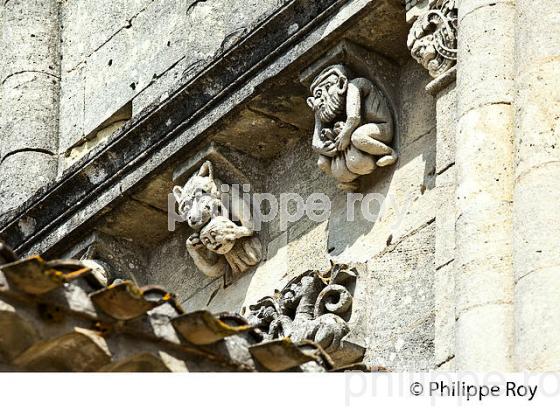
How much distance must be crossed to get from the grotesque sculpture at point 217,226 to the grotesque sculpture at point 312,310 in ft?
1.43

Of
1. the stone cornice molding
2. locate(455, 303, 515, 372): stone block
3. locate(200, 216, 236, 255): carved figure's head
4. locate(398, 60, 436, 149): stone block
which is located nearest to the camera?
locate(455, 303, 515, 372): stone block

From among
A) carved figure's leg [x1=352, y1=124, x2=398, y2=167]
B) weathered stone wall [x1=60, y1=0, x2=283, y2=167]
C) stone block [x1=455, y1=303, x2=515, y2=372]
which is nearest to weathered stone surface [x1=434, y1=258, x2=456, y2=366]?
stone block [x1=455, y1=303, x2=515, y2=372]

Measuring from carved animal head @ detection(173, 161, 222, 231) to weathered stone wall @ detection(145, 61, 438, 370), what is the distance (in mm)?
218

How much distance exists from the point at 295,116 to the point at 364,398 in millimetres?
3193

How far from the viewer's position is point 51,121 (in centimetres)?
1219

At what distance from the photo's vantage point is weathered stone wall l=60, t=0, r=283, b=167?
11.3 m

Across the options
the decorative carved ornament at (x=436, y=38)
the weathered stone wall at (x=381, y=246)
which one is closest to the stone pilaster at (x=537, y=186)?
the decorative carved ornament at (x=436, y=38)

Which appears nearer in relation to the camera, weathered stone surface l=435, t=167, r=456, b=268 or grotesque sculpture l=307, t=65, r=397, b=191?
weathered stone surface l=435, t=167, r=456, b=268

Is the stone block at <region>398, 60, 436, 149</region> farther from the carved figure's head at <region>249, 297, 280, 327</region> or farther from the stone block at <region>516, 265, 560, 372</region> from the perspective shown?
the stone block at <region>516, 265, 560, 372</region>

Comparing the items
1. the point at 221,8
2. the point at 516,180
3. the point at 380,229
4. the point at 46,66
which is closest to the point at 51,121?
the point at 46,66

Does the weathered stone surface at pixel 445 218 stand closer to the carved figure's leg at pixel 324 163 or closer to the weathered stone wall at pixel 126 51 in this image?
the carved figure's leg at pixel 324 163

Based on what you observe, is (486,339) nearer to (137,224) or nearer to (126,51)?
(137,224)

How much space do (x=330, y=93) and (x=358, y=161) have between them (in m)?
0.29

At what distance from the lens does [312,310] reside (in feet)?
31.8
